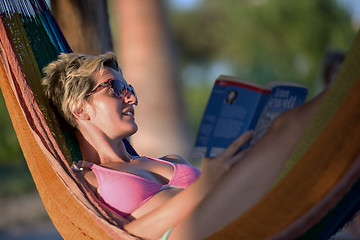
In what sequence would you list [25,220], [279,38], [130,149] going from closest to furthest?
[130,149] → [25,220] → [279,38]

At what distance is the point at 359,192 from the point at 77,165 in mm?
947

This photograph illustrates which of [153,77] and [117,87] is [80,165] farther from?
[153,77]

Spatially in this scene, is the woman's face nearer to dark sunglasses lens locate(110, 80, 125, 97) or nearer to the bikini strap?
dark sunglasses lens locate(110, 80, 125, 97)

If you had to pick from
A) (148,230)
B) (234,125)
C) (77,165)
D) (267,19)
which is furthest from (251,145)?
(267,19)

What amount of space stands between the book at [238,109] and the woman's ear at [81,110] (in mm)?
564

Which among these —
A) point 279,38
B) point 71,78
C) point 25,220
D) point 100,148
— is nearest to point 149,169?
point 100,148

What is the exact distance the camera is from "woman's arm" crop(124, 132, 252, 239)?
124cm

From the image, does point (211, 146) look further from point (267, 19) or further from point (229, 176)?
point (267, 19)

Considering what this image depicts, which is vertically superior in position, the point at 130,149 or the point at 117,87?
the point at 117,87

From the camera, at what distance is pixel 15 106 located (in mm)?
1778

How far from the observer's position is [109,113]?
1.75m

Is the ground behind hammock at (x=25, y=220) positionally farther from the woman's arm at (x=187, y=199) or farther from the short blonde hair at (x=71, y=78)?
the woman's arm at (x=187, y=199)

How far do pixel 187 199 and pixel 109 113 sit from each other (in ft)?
1.84

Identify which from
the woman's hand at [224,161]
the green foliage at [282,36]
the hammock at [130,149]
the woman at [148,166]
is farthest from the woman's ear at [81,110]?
the green foliage at [282,36]
